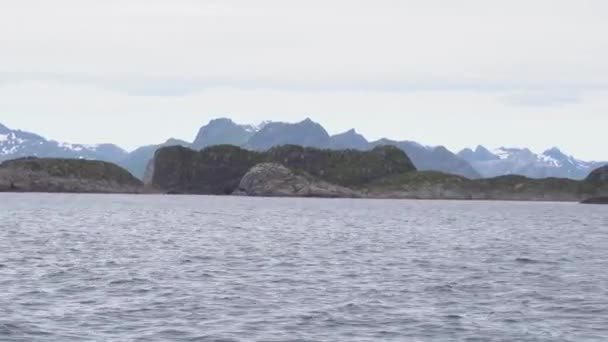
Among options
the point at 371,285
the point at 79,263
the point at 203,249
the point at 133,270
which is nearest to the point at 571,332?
the point at 371,285

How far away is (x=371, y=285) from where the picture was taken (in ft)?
184

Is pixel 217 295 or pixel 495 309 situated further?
pixel 217 295

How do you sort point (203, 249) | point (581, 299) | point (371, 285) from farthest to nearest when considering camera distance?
point (203, 249), point (371, 285), point (581, 299)

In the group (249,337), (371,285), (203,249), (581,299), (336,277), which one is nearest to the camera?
(249,337)

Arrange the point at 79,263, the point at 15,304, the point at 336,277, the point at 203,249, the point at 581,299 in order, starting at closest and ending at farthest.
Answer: the point at 15,304 < the point at 581,299 < the point at 336,277 < the point at 79,263 < the point at 203,249

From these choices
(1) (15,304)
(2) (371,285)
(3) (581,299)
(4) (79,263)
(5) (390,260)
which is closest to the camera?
(1) (15,304)

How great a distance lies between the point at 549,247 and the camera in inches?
3780

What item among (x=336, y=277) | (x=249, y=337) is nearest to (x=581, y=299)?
(x=336, y=277)

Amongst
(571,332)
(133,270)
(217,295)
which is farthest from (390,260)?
(571,332)

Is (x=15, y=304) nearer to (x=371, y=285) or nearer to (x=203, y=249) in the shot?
(x=371, y=285)

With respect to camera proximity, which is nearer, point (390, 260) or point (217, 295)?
point (217, 295)

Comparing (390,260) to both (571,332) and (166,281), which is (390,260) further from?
(571,332)

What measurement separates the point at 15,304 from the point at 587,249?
6196cm

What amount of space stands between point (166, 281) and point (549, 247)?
51.5 metres
